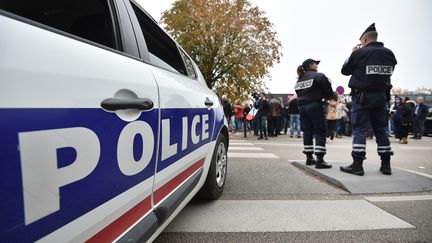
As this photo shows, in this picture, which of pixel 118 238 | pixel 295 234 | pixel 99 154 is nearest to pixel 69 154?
pixel 99 154

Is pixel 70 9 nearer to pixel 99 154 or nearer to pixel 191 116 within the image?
pixel 191 116

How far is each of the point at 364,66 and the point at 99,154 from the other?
349 centimetres

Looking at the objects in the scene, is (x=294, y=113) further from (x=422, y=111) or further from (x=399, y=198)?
(x=399, y=198)

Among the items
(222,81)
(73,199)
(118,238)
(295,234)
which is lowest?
(295,234)

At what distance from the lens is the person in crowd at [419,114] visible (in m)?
11.4

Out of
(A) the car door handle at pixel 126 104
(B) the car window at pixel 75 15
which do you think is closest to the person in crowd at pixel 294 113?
(B) the car window at pixel 75 15

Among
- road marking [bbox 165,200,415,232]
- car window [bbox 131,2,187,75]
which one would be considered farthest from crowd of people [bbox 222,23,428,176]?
car window [bbox 131,2,187,75]

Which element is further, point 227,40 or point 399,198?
point 227,40

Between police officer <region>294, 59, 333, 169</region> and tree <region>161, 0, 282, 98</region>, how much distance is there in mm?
15874

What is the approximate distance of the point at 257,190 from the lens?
10.4 feet

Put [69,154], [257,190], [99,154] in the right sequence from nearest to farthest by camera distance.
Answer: [69,154]
[99,154]
[257,190]

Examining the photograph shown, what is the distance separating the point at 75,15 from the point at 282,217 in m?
2.18

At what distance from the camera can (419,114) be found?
453 inches

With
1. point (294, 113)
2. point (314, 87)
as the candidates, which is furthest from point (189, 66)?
point (294, 113)
